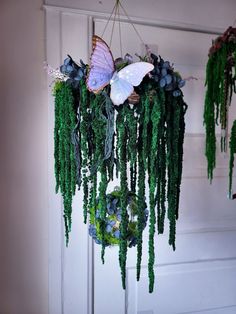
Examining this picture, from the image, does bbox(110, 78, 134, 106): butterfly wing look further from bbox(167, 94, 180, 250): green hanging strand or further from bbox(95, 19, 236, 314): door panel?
bbox(95, 19, 236, 314): door panel

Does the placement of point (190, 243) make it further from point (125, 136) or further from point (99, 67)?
point (99, 67)

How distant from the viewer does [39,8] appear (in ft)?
3.49

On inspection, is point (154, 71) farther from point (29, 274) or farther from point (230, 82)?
point (29, 274)

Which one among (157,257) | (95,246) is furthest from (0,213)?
(157,257)

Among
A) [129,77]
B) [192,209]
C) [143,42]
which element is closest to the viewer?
[129,77]

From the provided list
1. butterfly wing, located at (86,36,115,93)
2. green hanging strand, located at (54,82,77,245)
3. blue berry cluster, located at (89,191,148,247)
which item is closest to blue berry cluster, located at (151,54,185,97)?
butterfly wing, located at (86,36,115,93)

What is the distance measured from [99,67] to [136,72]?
9cm

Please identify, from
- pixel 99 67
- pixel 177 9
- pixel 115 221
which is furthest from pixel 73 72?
pixel 177 9

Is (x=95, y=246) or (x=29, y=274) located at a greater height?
(x=95, y=246)

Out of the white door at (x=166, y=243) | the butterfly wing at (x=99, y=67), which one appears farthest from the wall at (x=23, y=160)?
the butterfly wing at (x=99, y=67)

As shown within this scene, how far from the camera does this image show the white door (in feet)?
3.64

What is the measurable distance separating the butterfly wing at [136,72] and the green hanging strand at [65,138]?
0.15 meters

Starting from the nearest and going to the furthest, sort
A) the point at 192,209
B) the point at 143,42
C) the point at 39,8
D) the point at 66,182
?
1. the point at 66,182
2. the point at 39,8
3. the point at 143,42
4. the point at 192,209

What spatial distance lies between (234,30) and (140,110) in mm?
330
